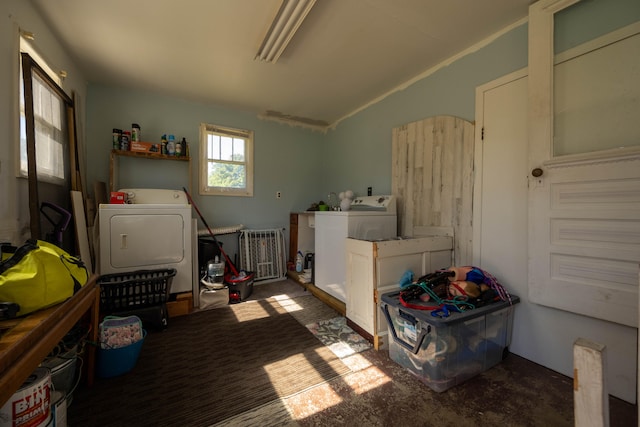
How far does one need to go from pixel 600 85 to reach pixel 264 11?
7.50 ft

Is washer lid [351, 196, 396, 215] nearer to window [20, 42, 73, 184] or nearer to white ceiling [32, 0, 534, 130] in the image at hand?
white ceiling [32, 0, 534, 130]

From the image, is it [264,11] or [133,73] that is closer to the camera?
[264,11]

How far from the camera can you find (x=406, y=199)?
8.96 feet

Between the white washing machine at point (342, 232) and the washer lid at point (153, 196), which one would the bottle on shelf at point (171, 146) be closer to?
the washer lid at point (153, 196)

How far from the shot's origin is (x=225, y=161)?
3641 millimetres

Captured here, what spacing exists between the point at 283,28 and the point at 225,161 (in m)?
2.19

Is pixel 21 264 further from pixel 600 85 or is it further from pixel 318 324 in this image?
pixel 600 85

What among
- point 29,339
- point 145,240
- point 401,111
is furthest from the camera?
point 401,111

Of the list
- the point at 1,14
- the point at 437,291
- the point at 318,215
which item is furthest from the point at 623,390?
the point at 1,14

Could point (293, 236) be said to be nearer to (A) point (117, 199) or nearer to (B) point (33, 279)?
(A) point (117, 199)

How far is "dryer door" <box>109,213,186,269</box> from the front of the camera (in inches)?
90.0

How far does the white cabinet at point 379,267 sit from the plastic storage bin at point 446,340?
17 cm

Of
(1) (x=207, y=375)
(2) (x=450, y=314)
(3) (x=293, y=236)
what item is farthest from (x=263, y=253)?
(2) (x=450, y=314)

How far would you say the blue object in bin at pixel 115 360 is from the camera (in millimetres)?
1527
